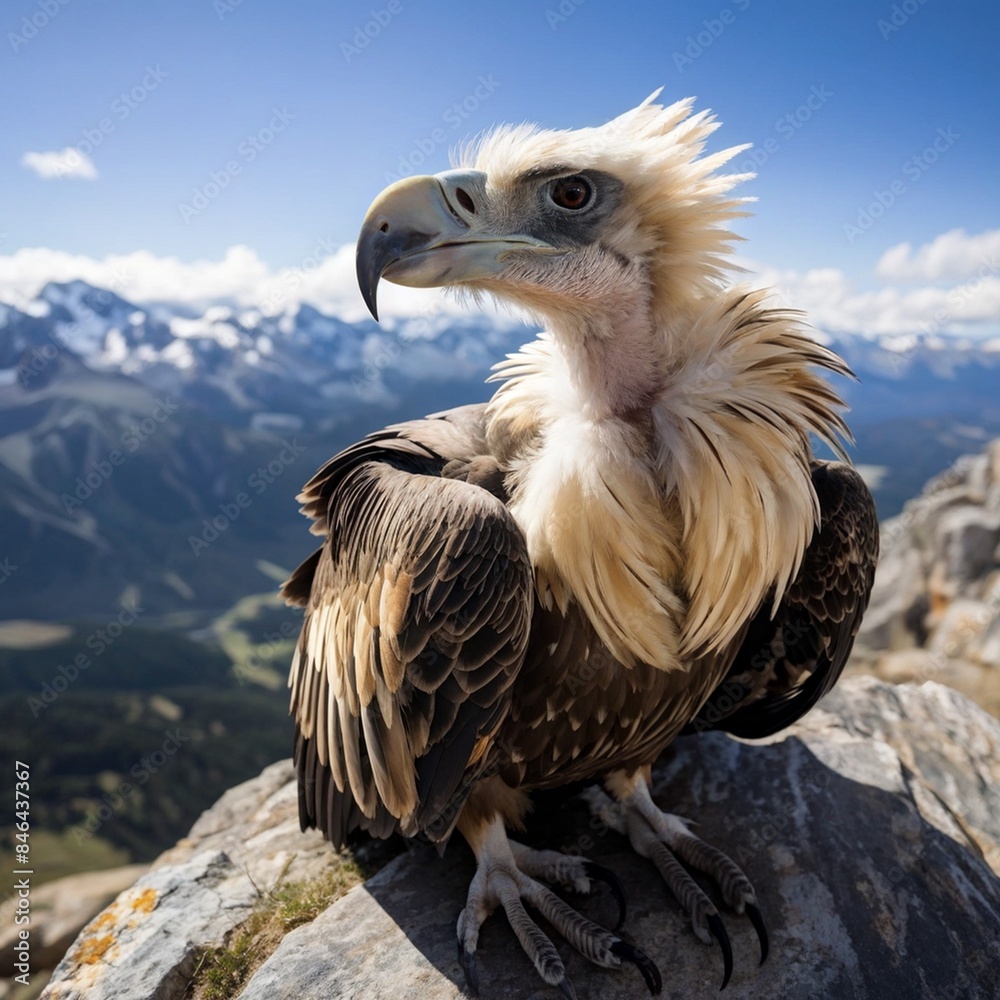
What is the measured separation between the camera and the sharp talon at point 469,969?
4.15 m

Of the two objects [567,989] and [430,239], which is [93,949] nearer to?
[567,989]

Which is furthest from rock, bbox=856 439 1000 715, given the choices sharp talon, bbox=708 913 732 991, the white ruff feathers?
the white ruff feathers

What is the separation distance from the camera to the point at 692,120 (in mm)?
3877

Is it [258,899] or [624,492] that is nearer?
[624,492]

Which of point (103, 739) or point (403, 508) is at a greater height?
point (403, 508)

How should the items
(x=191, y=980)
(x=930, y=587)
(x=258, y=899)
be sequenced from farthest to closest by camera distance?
(x=930, y=587) → (x=258, y=899) → (x=191, y=980)

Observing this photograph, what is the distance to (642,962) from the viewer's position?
13.7 feet

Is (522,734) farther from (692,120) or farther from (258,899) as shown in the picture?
(692,120)

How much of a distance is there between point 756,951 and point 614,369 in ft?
10.6

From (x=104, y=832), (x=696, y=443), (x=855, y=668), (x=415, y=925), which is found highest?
(x=696, y=443)

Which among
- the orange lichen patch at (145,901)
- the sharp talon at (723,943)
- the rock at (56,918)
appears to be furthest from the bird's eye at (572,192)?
the rock at (56,918)

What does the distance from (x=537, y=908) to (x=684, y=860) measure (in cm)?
100

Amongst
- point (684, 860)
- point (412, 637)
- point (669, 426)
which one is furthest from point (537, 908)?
point (669, 426)

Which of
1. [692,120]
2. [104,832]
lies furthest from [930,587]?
[104,832]
